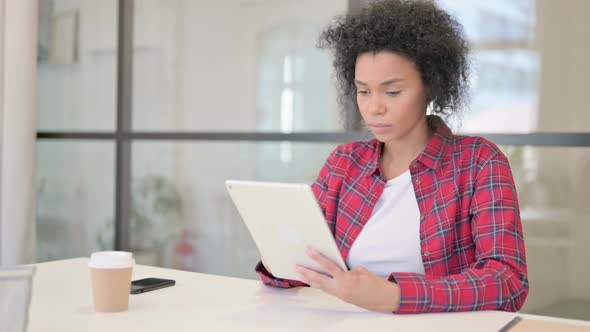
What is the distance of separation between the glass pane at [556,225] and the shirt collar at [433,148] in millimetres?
814

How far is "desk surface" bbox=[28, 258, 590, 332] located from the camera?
4.04ft

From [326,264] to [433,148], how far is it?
0.51 metres

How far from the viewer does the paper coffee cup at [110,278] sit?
4.28ft

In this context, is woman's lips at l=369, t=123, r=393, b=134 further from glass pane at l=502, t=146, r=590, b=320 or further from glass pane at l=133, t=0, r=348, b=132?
glass pane at l=133, t=0, r=348, b=132

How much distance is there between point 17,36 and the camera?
3.46 m

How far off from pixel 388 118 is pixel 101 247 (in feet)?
8.39

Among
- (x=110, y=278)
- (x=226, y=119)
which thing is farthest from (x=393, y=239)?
(x=226, y=119)

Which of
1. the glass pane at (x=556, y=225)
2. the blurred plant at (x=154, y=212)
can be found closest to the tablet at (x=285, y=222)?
the glass pane at (x=556, y=225)

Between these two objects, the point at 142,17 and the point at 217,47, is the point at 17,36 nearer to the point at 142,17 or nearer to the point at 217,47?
the point at 142,17

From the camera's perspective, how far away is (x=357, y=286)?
129 centimetres

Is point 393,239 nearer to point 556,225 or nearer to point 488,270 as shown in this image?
point 488,270

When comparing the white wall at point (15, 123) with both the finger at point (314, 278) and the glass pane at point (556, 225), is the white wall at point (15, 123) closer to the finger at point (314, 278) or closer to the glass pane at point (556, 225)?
→ the glass pane at point (556, 225)

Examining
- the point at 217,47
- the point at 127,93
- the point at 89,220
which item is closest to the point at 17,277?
the point at 217,47

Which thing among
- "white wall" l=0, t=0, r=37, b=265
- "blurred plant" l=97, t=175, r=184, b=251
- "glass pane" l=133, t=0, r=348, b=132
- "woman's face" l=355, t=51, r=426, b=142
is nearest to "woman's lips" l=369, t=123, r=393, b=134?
"woman's face" l=355, t=51, r=426, b=142
